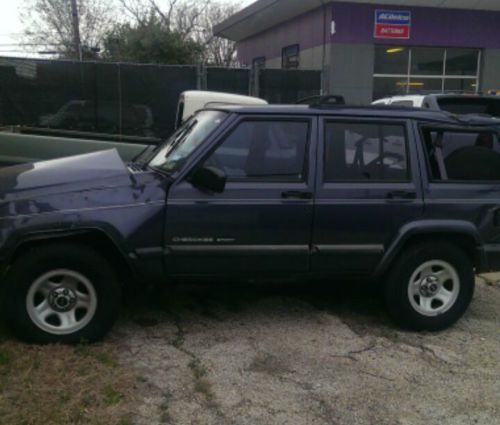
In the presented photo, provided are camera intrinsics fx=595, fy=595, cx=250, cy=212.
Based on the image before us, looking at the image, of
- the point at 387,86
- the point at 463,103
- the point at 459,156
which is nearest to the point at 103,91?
the point at 463,103

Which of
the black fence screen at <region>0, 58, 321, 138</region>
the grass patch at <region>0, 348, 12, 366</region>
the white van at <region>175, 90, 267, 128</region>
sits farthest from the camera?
the black fence screen at <region>0, 58, 321, 138</region>

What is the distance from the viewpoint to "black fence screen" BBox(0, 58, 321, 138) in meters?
12.7

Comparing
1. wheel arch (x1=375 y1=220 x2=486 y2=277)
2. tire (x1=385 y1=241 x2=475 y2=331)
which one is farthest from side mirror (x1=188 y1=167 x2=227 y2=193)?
tire (x1=385 y1=241 x2=475 y2=331)

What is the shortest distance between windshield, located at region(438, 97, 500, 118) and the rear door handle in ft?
15.8

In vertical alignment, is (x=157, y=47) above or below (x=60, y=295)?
above

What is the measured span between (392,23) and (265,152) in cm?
1517

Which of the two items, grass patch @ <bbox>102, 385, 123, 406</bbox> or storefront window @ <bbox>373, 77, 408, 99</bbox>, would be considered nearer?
grass patch @ <bbox>102, 385, 123, 406</bbox>

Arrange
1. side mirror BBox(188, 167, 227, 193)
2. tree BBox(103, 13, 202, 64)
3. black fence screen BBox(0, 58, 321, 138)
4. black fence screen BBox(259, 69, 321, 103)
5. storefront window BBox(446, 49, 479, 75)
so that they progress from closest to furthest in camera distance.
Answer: side mirror BBox(188, 167, 227, 193)
black fence screen BBox(0, 58, 321, 138)
black fence screen BBox(259, 69, 321, 103)
storefront window BBox(446, 49, 479, 75)
tree BBox(103, 13, 202, 64)

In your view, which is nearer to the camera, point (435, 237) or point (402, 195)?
point (402, 195)

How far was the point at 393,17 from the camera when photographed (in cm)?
1795

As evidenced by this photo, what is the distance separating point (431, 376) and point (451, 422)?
566 mm

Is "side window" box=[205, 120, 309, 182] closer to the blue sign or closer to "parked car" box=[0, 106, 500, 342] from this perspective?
"parked car" box=[0, 106, 500, 342]

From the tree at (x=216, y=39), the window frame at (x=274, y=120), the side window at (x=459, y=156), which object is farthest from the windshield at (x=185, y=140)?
the tree at (x=216, y=39)

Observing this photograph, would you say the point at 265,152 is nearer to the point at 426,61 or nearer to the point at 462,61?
the point at 426,61
